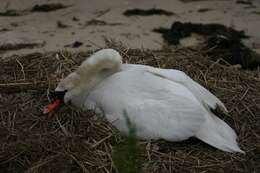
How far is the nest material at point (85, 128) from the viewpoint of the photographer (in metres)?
4.06

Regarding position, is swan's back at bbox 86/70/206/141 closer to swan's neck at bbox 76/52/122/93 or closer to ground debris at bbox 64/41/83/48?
swan's neck at bbox 76/52/122/93

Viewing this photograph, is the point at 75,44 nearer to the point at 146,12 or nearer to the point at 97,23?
the point at 97,23

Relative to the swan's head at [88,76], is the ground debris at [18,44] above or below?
below

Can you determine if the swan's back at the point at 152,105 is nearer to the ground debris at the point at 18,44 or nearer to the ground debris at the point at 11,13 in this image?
the ground debris at the point at 18,44

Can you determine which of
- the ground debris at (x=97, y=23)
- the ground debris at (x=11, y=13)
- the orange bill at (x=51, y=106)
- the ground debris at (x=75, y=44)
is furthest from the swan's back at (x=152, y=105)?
the ground debris at (x=11, y=13)

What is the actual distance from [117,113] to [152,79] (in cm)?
35

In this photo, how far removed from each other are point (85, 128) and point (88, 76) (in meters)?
A: 0.44

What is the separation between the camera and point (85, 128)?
435 cm

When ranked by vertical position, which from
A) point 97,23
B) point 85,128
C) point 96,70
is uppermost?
point 96,70

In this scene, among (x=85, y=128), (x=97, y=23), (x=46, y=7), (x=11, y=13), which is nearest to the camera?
(x=85, y=128)

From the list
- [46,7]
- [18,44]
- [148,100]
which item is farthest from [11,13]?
[148,100]

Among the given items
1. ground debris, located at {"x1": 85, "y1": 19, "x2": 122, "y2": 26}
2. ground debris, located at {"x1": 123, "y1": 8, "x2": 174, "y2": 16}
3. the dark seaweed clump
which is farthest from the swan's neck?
ground debris, located at {"x1": 123, "y1": 8, "x2": 174, "y2": 16}

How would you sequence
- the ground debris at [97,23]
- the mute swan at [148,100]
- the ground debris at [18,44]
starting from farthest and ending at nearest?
the ground debris at [97,23]
the ground debris at [18,44]
the mute swan at [148,100]

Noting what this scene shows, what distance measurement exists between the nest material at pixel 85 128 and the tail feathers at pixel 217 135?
0.05 m
